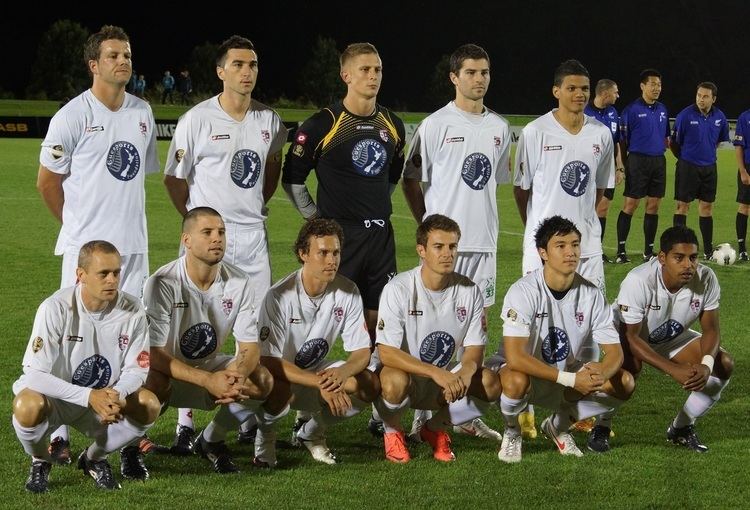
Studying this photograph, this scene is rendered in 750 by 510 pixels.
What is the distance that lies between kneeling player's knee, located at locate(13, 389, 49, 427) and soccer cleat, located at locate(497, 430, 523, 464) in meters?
2.10

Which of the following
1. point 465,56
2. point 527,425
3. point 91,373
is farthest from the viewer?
point 465,56

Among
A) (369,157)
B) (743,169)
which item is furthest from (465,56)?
(743,169)

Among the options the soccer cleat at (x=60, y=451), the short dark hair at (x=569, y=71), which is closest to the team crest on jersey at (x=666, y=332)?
the short dark hair at (x=569, y=71)

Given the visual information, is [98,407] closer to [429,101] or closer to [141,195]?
[141,195]

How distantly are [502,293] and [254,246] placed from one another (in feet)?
14.6

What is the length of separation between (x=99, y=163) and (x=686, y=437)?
10.5 ft

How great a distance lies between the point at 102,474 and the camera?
4859 mm

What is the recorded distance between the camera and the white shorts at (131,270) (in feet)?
18.2

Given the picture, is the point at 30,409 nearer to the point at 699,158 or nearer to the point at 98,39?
the point at 98,39

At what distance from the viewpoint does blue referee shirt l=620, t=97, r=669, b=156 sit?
12.3 meters

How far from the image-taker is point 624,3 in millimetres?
45594

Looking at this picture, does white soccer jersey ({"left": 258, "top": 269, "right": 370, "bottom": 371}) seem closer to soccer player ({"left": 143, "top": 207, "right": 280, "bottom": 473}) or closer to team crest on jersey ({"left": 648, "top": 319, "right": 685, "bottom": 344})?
soccer player ({"left": 143, "top": 207, "right": 280, "bottom": 473})

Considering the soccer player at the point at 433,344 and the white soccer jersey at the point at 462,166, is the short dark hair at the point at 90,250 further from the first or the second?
the white soccer jersey at the point at 462,166

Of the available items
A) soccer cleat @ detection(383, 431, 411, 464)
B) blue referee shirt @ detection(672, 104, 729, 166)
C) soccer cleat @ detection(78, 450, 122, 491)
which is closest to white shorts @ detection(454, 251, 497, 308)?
soccer cleat @ detection(383, 431, 411, 464)
